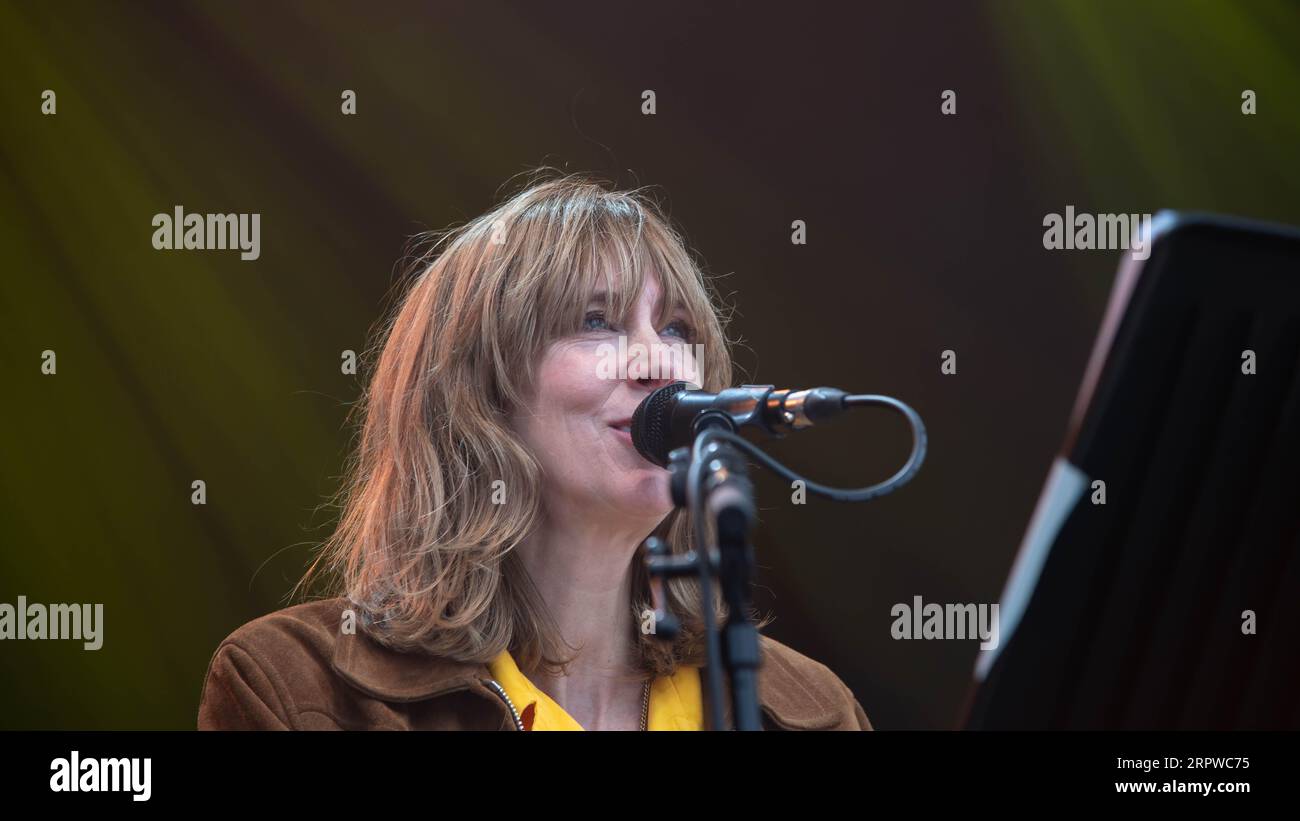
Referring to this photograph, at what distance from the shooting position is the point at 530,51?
2.85 meters

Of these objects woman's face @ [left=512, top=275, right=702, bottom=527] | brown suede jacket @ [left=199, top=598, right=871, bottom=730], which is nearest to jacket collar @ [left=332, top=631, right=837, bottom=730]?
brown suede jacket @ [left=199, top=598, right=871, bottom=730]

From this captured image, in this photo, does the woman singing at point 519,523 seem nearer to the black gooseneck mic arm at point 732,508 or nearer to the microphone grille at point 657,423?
the microphone grille at point 657,423

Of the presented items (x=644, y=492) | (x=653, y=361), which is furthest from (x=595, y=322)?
(x=644, y=492)

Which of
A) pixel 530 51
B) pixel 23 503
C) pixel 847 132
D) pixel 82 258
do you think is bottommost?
pixel 23 503

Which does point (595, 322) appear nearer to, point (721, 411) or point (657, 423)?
point (657, 423)

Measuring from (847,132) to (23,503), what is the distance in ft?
7.03

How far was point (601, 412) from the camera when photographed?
1.73 meters

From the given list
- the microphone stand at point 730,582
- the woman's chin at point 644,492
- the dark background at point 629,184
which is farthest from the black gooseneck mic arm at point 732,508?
the dark background at point 629,184

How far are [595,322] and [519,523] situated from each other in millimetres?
342

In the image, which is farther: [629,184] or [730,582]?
[629,184]

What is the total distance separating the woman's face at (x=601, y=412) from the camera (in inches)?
67.4
